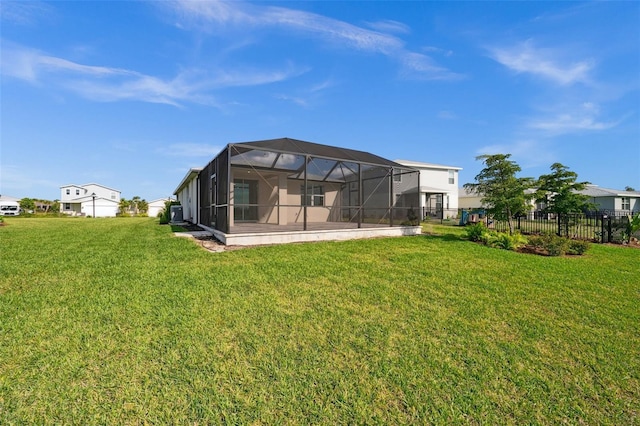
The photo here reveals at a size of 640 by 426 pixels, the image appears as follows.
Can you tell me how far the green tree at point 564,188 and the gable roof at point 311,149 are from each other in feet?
19.9

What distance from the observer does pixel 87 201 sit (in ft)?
132

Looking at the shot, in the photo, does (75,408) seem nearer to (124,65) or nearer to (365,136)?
(124,65)

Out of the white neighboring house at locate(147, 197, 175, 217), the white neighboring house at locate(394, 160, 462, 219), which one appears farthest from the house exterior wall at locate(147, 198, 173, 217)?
the white neighboring house at locate(394, 160, 462, 219)

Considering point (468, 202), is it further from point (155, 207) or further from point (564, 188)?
point (155, 207)

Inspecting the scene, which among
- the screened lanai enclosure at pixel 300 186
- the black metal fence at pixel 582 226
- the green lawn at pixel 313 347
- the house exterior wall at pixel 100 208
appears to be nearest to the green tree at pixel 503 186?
the black metal fence at pixel 582 226

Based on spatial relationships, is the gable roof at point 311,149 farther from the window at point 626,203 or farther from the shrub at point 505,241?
the window at point 626,203

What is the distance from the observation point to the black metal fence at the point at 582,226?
982cm

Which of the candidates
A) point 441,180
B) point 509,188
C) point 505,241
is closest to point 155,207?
point 441,180

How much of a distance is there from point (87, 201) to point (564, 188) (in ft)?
173

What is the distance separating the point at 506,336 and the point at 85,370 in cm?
388

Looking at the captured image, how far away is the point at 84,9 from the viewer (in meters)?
7.77

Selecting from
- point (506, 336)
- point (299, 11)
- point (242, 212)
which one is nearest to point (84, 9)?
point (299, 11)

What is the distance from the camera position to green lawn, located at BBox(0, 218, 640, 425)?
1856 millimetres

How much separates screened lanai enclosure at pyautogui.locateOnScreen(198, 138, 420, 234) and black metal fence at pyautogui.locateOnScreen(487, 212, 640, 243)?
4211 mm
